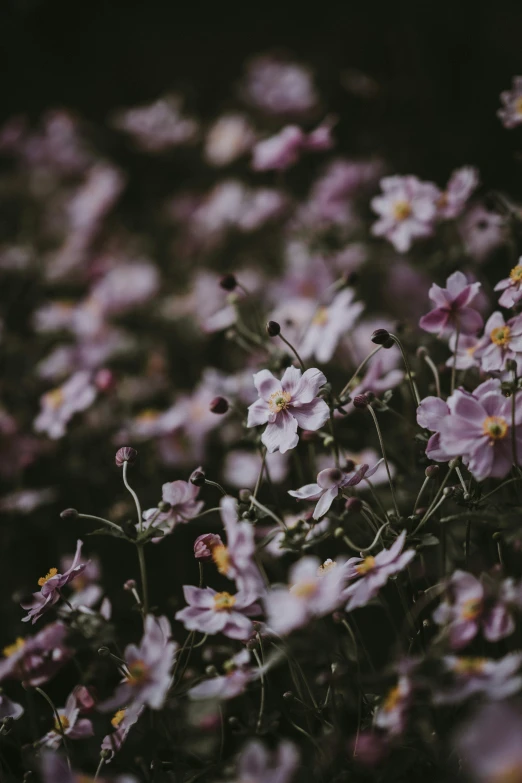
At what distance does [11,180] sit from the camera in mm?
2535

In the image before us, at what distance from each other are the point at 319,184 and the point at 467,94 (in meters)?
0.62

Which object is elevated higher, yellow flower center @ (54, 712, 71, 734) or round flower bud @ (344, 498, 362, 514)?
round flower bud @ (344, 498, 362, 514)

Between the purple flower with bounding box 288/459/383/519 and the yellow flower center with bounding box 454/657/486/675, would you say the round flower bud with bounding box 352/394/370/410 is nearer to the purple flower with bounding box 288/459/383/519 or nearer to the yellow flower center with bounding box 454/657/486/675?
the purple flower with bounding box 288/459/383/519

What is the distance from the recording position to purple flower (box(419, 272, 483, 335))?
2.94 ft

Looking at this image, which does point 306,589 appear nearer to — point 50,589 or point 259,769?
point 259,769

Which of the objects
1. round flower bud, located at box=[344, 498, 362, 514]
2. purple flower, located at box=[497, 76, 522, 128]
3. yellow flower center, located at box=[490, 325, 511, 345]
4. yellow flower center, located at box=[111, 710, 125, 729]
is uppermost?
purple flower, located at box=[497, 76, 522, 128]

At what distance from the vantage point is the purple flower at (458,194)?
1159 millimetres

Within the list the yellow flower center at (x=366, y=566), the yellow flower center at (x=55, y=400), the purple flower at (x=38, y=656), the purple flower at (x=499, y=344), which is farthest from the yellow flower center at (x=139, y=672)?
the yellow flower center at (x=55, y=400)

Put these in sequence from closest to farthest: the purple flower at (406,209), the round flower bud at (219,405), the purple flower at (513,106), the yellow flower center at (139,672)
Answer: the yellow flower center at (139,672) < the round flower bud at (219,405) < the purple flower at (513,106) < the purple flower at (406,209)

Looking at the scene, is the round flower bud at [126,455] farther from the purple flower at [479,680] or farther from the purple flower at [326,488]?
the purple flower at [479,680]

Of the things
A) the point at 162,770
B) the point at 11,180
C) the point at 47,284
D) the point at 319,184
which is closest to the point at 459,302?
the point at 162,770

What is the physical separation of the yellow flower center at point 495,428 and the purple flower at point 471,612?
14 cm

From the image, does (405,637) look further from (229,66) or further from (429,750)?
(229,66)

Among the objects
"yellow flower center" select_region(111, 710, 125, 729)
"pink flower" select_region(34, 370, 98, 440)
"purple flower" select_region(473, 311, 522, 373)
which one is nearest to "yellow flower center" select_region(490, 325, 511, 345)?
"purple flower" select_region(473, 311, 522, 373)
